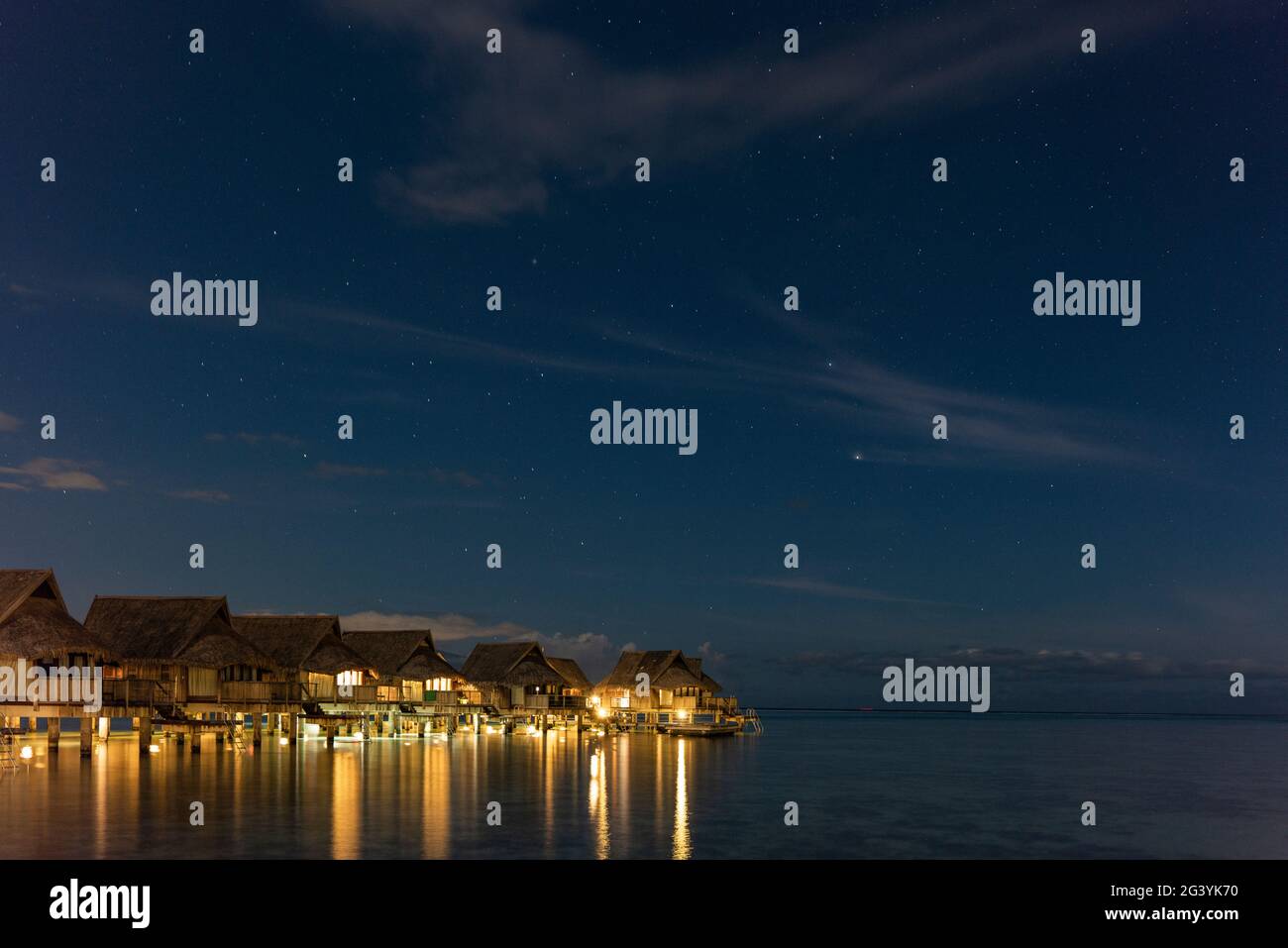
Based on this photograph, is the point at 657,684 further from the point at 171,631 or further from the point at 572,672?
the point at 171,631

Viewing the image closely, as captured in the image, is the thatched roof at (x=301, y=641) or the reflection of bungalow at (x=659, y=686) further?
the reflection of bungalow at (x=659, y=686)

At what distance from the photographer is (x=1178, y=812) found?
Answer: 46438 mm

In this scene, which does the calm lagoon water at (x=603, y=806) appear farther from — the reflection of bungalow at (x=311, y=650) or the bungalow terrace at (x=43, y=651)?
the reflection of bungalow at (x=311, y=650)

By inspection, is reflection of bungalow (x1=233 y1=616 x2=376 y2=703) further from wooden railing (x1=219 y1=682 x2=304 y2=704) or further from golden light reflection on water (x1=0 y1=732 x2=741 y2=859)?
golden light reflection on water (x1=0 y1=732 x2=741 y2=859)

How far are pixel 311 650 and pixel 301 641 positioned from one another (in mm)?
1109

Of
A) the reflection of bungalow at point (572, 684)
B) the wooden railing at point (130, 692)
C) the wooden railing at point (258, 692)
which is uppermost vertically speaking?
the wooden railing at point (130, 692)

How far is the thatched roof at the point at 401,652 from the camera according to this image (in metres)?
87.9

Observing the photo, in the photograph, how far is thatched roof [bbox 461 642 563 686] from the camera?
9794 cm

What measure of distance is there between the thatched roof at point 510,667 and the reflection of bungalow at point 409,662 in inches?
260

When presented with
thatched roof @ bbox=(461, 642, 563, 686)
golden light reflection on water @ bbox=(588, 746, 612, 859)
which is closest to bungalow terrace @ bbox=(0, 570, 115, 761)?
golden light reflection on water @ bbox=(588, 746, 612, 859)

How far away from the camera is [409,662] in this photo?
291 feet

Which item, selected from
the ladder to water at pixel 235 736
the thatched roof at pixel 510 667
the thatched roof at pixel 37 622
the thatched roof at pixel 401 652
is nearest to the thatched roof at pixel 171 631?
the ladder to water at pixel 235 736

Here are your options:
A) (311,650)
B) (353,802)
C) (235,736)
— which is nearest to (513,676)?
(311,650)
